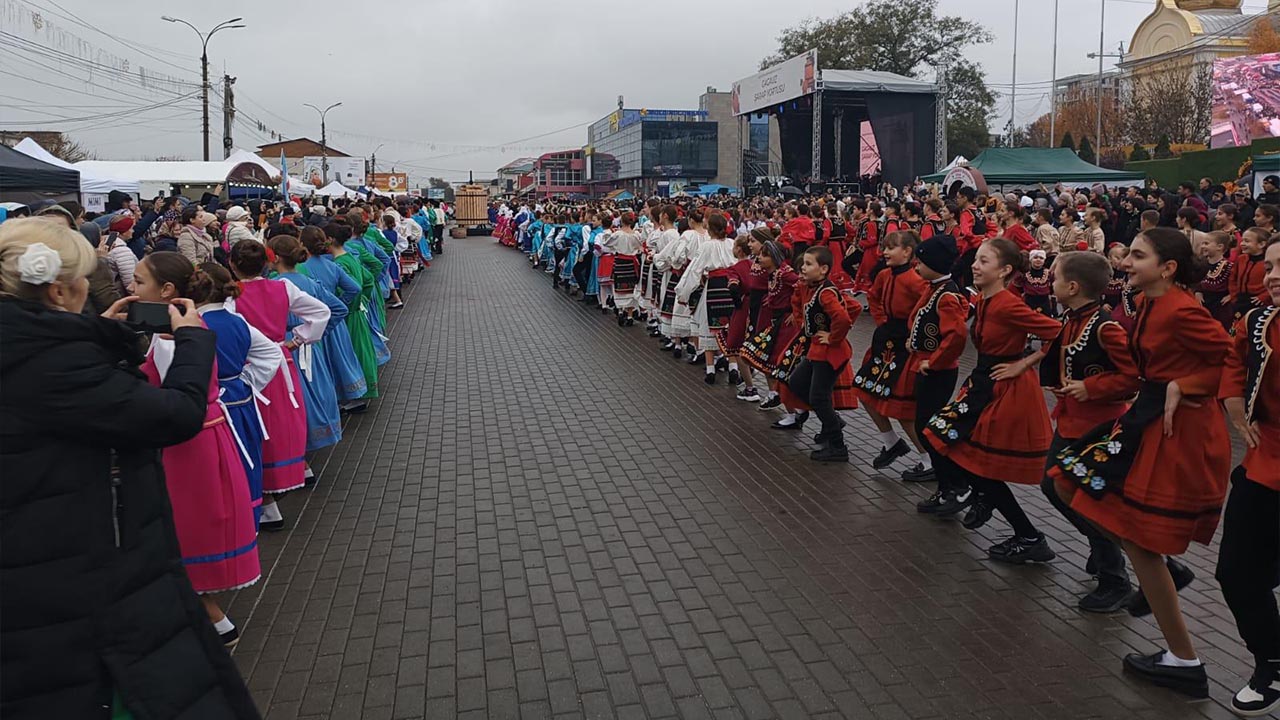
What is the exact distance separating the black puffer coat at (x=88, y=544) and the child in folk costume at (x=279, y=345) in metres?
3.38

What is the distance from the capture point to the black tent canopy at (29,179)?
49.4 feet

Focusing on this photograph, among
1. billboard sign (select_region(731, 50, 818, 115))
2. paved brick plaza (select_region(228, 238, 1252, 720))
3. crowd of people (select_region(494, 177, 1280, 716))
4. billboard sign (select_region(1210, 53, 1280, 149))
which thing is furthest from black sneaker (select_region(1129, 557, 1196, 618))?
billboard sign (select_region(731, 50, 818, 115))

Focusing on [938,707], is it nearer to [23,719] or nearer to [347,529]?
[23,719]

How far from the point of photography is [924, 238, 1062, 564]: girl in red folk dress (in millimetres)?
5344

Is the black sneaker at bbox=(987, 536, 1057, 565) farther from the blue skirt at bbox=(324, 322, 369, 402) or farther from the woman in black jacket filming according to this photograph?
the blue skirt at bbox=(324, 322, 369, 402)

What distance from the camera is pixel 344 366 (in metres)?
8.66

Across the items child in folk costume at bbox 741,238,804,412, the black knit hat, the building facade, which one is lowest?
child in folk costume at bbox 741,238,804,412

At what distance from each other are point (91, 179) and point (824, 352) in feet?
68.1

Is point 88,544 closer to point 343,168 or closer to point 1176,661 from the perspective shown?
point 1176,661

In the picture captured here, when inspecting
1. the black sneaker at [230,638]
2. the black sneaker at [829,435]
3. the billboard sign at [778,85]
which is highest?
the billboard sign at [778,85]

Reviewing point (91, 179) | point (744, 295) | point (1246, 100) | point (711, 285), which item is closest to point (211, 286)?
point (744, 295)

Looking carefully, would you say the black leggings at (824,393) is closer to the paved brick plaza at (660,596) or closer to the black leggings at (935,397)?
the paved brick plaza at (660,596)

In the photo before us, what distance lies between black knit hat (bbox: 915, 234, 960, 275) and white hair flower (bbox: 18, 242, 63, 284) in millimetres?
4822

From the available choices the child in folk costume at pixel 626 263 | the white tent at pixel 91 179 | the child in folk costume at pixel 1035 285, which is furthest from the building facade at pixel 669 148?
the child in folk costume at pixel 1035 285
